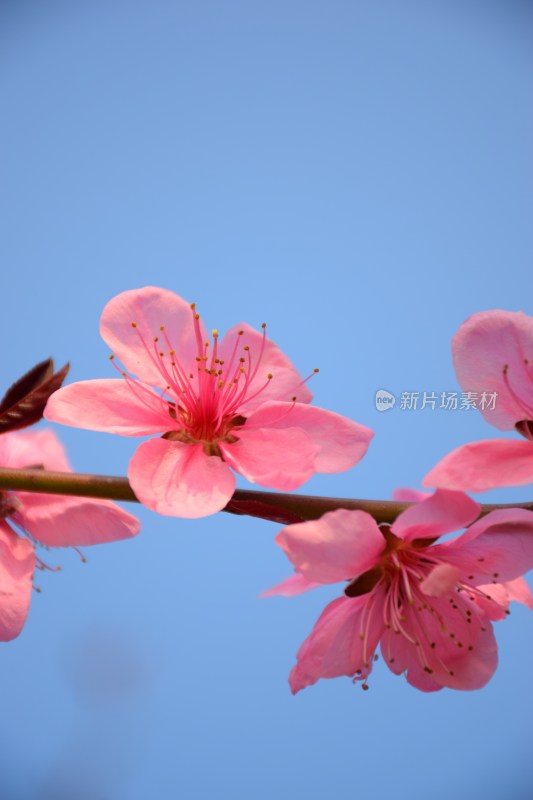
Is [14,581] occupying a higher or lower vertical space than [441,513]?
lower

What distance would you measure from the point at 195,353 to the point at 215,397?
0.15ft

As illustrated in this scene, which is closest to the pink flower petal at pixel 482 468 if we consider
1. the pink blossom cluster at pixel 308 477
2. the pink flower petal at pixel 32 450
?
the pink blossom cluster at pixel 308 477

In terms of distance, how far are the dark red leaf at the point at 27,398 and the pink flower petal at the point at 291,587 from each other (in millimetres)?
224

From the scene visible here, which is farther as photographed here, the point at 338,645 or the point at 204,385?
the point at 204,385

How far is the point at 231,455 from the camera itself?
52 cm

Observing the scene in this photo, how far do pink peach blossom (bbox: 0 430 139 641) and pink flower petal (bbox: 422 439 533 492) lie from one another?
0.74ft

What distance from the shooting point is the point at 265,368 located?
60cm

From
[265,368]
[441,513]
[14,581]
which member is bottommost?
[14,581]

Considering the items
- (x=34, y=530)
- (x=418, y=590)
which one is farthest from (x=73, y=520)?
(x=418, y=590)

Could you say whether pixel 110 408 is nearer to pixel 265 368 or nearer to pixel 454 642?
pixel 265 368

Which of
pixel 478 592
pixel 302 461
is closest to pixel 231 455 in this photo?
pixel 302 461

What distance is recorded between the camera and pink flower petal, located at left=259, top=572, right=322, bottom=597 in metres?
0.56

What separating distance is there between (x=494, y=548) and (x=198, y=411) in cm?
24

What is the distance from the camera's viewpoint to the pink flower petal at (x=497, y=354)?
507mm
